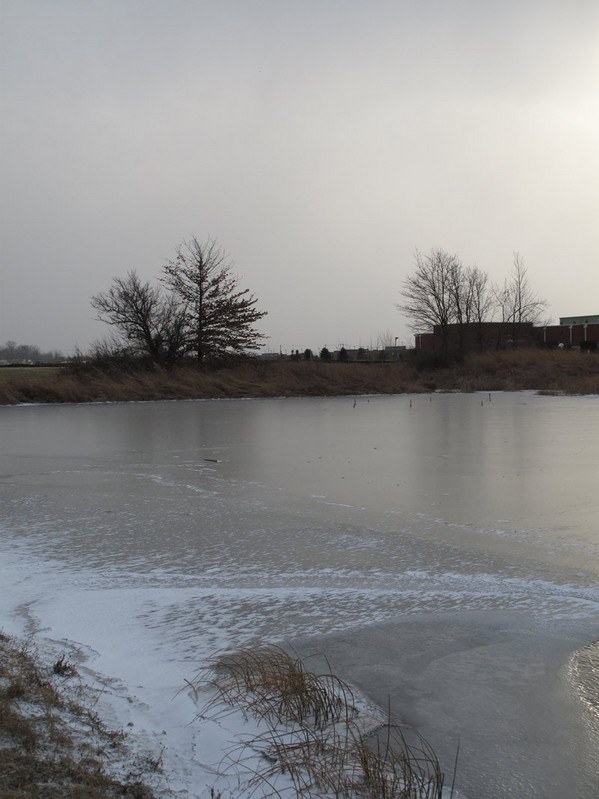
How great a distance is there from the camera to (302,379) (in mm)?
28000

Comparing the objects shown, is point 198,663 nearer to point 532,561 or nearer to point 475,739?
point 475,739

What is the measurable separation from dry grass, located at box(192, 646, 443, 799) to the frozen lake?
0.12m

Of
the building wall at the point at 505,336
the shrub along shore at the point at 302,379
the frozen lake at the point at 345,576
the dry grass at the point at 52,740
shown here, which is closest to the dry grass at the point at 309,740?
the frozen lake at the point at 345,576

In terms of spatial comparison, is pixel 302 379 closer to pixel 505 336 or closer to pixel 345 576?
pixel 345 576

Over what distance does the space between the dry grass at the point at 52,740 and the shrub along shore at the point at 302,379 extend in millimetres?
20885

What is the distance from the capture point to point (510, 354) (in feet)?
117

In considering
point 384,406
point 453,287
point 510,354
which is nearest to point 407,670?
point 384,406

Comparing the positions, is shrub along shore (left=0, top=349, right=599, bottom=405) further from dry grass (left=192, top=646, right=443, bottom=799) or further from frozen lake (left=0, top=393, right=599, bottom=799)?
dry grass (left=192, top=646, right=443, bottom=799)

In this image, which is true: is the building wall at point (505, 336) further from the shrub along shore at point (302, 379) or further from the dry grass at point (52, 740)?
the dry grass at point (52, 740)

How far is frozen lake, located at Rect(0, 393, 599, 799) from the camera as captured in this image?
2688 mm

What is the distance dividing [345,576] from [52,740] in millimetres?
2341

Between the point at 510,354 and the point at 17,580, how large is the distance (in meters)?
34.1

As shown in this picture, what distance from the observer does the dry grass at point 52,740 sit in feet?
6.55

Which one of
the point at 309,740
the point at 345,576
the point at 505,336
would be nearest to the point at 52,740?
the point at 309,740
